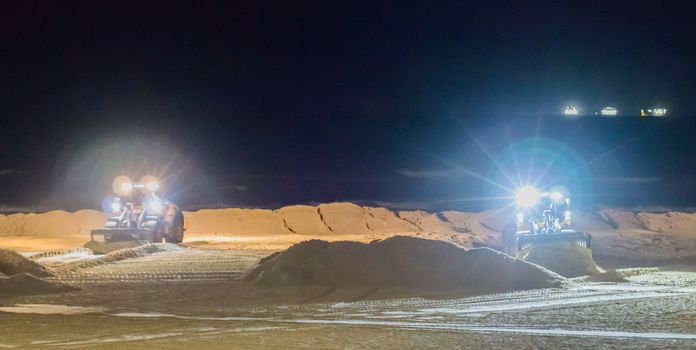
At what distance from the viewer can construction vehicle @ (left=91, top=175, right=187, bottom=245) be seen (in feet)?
82.0

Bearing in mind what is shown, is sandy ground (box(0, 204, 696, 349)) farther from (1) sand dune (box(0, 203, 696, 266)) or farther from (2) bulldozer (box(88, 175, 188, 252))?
(1) sand dune (box(0, 203, 696, 266))

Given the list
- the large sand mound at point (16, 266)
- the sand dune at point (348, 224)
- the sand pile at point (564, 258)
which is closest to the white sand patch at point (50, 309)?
the large sand mound at point (16, 266)

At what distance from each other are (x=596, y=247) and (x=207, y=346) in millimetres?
23453

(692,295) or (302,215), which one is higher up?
→ (302,215)

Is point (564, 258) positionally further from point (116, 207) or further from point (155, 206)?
point (116, 207)

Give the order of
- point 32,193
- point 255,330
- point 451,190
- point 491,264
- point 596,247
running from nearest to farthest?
point 255,330, point 491,264, point 596,247, point 32,193, point 451,190

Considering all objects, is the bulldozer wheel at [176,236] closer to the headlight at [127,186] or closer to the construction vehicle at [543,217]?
the headlight at [127,186]

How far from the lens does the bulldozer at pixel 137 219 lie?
2495cm

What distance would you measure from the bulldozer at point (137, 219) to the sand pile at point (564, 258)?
36.4ft

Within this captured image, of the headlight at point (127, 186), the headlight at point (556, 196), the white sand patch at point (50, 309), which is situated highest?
the headlight at point (127, 186)

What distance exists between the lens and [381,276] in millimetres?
15742

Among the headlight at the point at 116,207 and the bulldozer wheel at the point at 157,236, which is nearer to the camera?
the bulldozer wheel at the point at 157,236

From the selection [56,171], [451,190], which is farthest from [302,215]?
[56,171]

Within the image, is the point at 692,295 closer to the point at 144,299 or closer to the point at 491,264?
the point at 491,264
